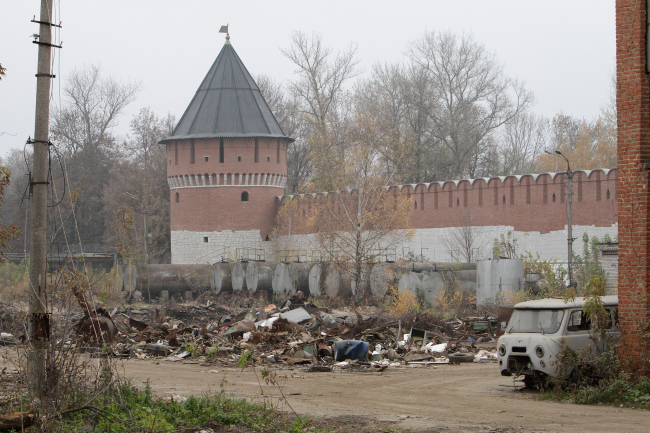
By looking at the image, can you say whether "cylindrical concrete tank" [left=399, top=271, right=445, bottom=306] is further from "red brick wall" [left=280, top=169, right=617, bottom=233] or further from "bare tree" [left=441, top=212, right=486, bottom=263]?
"red brick wall" [left=280, top=169, right=617, bottom=233]

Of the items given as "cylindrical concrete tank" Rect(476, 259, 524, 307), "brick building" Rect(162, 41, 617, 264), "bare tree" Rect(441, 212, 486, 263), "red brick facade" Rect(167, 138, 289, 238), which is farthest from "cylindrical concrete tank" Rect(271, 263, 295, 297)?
"cylindrical concrete tank" Rect(476, 259, 524, 307)

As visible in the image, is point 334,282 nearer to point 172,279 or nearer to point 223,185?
point 172,279

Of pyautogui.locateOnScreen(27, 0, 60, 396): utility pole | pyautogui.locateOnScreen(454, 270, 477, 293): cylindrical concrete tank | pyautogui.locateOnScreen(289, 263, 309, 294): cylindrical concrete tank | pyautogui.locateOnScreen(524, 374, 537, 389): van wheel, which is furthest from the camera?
pyautogui.locateOnScreen(289, 263, 309, 294): cylindrical concrete tank

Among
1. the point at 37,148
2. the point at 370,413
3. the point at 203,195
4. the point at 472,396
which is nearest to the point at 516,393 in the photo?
the point at 472,396

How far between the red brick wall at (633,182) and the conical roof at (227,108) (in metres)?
30.9

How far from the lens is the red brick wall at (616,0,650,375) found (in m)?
10.4

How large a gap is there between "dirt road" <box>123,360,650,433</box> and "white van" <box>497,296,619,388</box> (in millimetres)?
411

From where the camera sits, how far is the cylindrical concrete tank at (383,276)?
29016mm

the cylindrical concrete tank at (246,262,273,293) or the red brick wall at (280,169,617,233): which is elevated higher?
the red brick wall at (280,169,617,233)

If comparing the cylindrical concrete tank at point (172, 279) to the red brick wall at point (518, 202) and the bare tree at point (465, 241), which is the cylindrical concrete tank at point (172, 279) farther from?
the bare tree at point (465, 241)

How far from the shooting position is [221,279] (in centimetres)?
3319

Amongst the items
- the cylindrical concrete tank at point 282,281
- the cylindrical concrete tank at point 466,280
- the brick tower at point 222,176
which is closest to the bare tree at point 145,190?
the brick tower at point 222,176

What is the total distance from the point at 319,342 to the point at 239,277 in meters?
17.0

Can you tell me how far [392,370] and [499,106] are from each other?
35297mm
